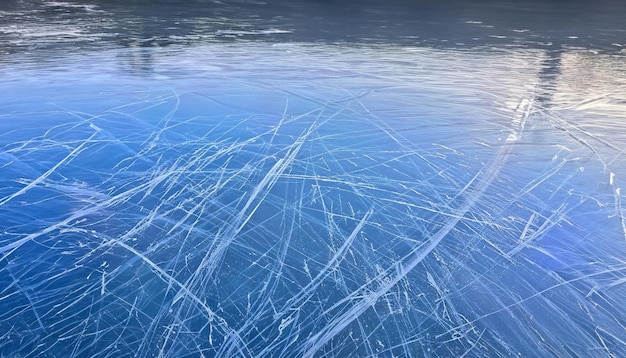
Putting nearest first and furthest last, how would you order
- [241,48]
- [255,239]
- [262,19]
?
[255,239]
[241,48]
[262,19]

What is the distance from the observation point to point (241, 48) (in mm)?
2414

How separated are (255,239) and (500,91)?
49.6 inches

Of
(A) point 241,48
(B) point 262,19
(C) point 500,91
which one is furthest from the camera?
(B) point 262,19

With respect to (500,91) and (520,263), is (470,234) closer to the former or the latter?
(520,263)

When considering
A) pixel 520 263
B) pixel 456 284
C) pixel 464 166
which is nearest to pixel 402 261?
pixel 456 284

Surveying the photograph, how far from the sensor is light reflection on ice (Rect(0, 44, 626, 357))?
28.5 inches

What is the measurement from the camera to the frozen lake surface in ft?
2.38

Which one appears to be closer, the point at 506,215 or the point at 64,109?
the point at 506,215

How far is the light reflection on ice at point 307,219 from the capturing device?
72cm

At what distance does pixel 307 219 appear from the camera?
1.02 metres

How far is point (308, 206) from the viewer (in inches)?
41.8

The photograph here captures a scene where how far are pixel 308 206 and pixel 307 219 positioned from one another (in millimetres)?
52

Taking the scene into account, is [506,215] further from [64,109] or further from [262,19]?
[262,19]

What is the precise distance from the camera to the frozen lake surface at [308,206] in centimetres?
73
